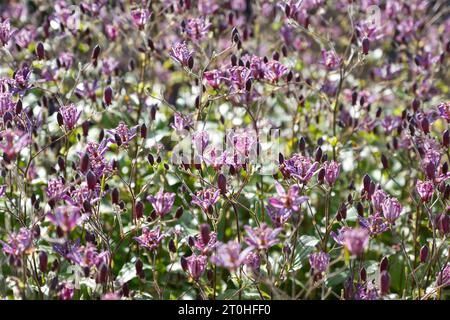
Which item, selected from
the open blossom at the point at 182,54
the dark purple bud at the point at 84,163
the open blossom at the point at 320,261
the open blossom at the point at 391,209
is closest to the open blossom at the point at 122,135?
the dark purple bud at the point at 84,163

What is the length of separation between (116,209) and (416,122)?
4.20 feet

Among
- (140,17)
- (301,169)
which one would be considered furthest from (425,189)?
(140,17)

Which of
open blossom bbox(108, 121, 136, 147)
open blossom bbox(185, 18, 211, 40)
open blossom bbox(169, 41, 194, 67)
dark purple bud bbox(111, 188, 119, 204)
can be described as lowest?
dark purple bud bbox(111, 188, 119, 204)

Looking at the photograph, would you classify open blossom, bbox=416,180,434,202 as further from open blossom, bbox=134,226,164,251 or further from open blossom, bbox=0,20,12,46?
open blossom, bbox=0,20,12,46

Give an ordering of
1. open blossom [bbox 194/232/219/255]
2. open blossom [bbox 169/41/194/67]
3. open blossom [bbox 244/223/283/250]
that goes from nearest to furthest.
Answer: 1. open blossom [bbox 244/223/283/250]
2. open blossom [bbox 194/232/219/255]
3. open blossom [bbox 169/41/194/67]

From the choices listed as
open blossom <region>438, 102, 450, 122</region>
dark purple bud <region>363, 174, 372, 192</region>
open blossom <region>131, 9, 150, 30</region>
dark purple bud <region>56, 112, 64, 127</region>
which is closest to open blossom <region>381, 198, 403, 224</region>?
dark purple bud <region>363, 174, 372, 192</region>

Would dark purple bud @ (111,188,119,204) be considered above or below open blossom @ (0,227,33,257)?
above

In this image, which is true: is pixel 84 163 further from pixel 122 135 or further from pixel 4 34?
pixel 4 34

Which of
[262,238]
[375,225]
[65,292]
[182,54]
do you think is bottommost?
[65,292]

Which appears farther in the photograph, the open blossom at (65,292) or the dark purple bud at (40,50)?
the dark purple bud at (40,50)

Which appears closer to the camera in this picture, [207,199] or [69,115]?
[207,199]

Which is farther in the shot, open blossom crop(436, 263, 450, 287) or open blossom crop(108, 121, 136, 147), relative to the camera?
open blossom crop(108, 121, 136, 147)

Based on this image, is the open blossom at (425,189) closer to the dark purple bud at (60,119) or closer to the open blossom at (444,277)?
the open blossom at (444,277)

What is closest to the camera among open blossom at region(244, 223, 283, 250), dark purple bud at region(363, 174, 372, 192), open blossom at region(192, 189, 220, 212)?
open blossom at region(244, 223, 283, 250)
